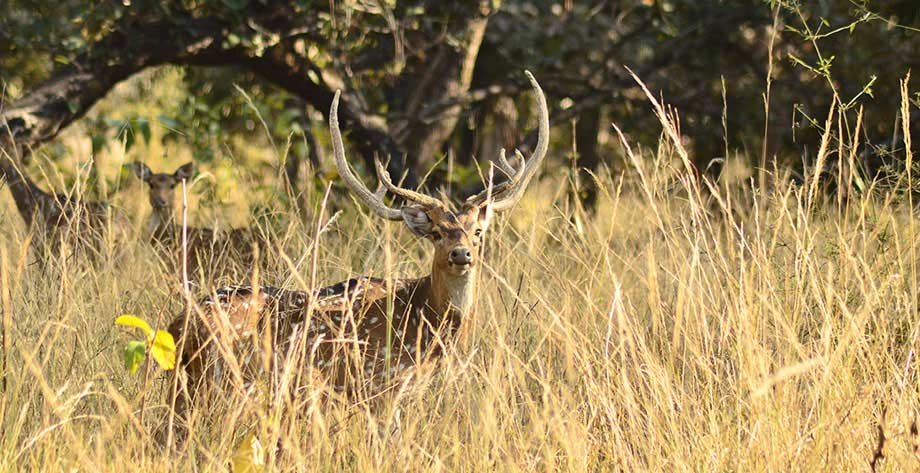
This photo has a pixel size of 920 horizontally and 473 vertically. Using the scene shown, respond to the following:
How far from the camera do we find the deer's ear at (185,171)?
9023mm

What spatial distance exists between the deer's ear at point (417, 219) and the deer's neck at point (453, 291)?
0.17 meters

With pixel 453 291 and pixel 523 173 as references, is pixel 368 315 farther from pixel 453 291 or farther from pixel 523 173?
pixel 523 173

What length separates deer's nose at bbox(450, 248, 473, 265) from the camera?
15.3 feet

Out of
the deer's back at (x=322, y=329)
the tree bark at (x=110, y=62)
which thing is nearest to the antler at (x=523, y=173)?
the deer's back at (x=322, y=329)

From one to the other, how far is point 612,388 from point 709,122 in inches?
230

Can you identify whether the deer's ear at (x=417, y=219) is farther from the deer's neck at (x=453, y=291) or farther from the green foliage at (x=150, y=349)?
the green foliage at (x=150, y=349)

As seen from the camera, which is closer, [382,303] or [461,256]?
[461,256]

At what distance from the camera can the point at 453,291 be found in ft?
16.2

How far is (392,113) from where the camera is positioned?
27.7 feet

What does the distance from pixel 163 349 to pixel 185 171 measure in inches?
240

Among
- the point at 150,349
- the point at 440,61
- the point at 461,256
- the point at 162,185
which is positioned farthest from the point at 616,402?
the point at 162,185

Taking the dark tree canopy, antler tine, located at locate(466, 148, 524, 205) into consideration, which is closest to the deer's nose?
antler tine, located at locate(466, 148, 524, 205)

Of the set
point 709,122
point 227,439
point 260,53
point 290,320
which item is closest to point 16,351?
point 290,320

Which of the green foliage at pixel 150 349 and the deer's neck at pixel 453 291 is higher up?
the green foliage at pixel 150 349
